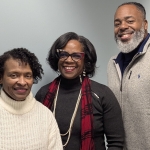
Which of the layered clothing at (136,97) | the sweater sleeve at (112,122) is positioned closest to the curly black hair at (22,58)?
the sweater sleeve at (112,122)

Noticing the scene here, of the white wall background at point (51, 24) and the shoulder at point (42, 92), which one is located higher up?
the white wall background at point (51, 24)

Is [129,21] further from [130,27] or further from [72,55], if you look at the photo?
[72,55]

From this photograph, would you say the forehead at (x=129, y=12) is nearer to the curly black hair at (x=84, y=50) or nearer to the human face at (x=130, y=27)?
the human face at (x=130, y=27)

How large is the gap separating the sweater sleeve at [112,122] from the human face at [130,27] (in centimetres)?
33

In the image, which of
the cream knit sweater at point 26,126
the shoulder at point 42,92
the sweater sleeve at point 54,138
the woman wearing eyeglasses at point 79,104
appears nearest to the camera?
the cream knit sweater at point 26,126

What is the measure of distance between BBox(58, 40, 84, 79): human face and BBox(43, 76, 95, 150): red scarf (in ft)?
0.28

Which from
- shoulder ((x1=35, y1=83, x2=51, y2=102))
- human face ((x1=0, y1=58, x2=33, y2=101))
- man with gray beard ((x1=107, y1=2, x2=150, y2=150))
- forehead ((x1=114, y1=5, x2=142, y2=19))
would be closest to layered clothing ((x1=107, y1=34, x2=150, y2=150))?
man with gray beard ((x1=107, y1=2, x2=150, y2=150))

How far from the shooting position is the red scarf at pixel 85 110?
134 cm

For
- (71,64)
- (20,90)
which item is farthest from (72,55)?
(20,90)

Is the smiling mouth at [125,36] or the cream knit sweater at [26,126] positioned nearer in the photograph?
the cream knit sweater at [26,126]

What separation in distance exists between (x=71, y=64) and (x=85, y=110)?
269 millimetres

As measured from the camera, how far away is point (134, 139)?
145 cm

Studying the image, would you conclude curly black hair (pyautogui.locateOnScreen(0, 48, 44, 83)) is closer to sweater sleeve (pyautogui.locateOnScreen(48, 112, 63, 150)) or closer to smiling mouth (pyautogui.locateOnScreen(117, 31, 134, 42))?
sweater sleeve (pyautogui.locateOnScreen(48, 112, 63, 150))

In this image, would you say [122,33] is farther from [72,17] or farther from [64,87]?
[64,87]
